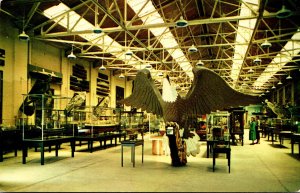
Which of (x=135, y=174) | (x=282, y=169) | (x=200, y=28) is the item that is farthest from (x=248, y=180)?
(x=200, y=28)

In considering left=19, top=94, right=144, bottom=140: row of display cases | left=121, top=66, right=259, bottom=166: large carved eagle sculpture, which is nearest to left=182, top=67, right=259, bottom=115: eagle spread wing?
left=121, top=66, right=259, bottom=166: large carved eagle sculpture

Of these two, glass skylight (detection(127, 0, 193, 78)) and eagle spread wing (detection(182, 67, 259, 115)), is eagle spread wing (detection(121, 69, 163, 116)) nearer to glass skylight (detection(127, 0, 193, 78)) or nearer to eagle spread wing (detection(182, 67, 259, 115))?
eagle spread wing (detection(182, 67, 259, 115))

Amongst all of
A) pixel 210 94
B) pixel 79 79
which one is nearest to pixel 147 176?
pixel 210 94

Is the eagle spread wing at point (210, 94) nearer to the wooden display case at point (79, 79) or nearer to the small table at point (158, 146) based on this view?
the small table at point (158, 146)

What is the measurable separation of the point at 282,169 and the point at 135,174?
12.0ft

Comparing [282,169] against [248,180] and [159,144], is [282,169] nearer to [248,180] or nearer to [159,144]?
[248,180]

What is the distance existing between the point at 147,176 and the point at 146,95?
1847 mm

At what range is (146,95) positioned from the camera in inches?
265

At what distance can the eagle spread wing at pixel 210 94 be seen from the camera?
19.1 ft

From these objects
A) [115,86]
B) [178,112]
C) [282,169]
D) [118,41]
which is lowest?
[282,169]

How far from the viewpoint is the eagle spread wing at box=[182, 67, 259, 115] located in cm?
584

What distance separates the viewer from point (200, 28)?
49.4 ft

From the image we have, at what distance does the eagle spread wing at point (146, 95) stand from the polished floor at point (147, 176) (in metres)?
1.49

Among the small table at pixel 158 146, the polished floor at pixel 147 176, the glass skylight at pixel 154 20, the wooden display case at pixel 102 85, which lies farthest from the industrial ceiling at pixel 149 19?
the polished floor at pixel 147 176
